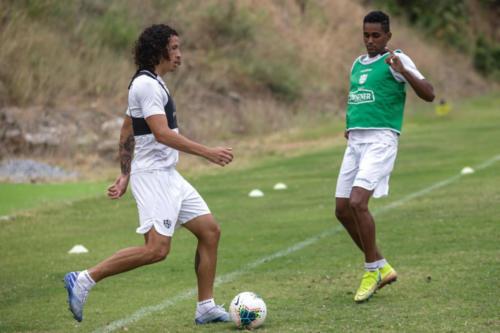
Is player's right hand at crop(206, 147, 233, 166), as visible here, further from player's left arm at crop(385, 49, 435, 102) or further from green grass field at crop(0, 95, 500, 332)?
player's left arm at crop(385, 49, 435, 102)

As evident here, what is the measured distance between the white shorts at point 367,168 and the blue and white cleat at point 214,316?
5.32 ft

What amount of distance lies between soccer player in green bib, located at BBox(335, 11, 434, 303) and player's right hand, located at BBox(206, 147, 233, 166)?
162 centimetres

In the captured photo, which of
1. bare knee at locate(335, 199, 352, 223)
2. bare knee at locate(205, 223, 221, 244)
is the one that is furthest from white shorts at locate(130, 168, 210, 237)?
bare knee at locate(335, 199, 352, 223)

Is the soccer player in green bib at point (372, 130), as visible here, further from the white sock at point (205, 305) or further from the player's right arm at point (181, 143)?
the player's right arm at point (181, 143)

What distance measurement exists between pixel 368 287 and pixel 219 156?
1.98 metres

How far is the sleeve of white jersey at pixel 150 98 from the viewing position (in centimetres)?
790

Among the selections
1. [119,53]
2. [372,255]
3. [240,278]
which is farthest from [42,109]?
[372,255]

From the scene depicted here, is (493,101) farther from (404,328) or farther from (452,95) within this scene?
(404,328)

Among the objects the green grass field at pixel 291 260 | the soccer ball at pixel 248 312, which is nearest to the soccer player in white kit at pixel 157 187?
the soccer ball at pixel 248 312

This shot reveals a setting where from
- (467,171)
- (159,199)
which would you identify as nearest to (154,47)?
(159,199)

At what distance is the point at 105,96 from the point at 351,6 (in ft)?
71.2

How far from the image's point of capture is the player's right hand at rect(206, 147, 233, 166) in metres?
7.77

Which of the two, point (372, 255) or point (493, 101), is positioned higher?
point (372, 255)

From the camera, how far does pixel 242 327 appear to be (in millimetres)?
8070
